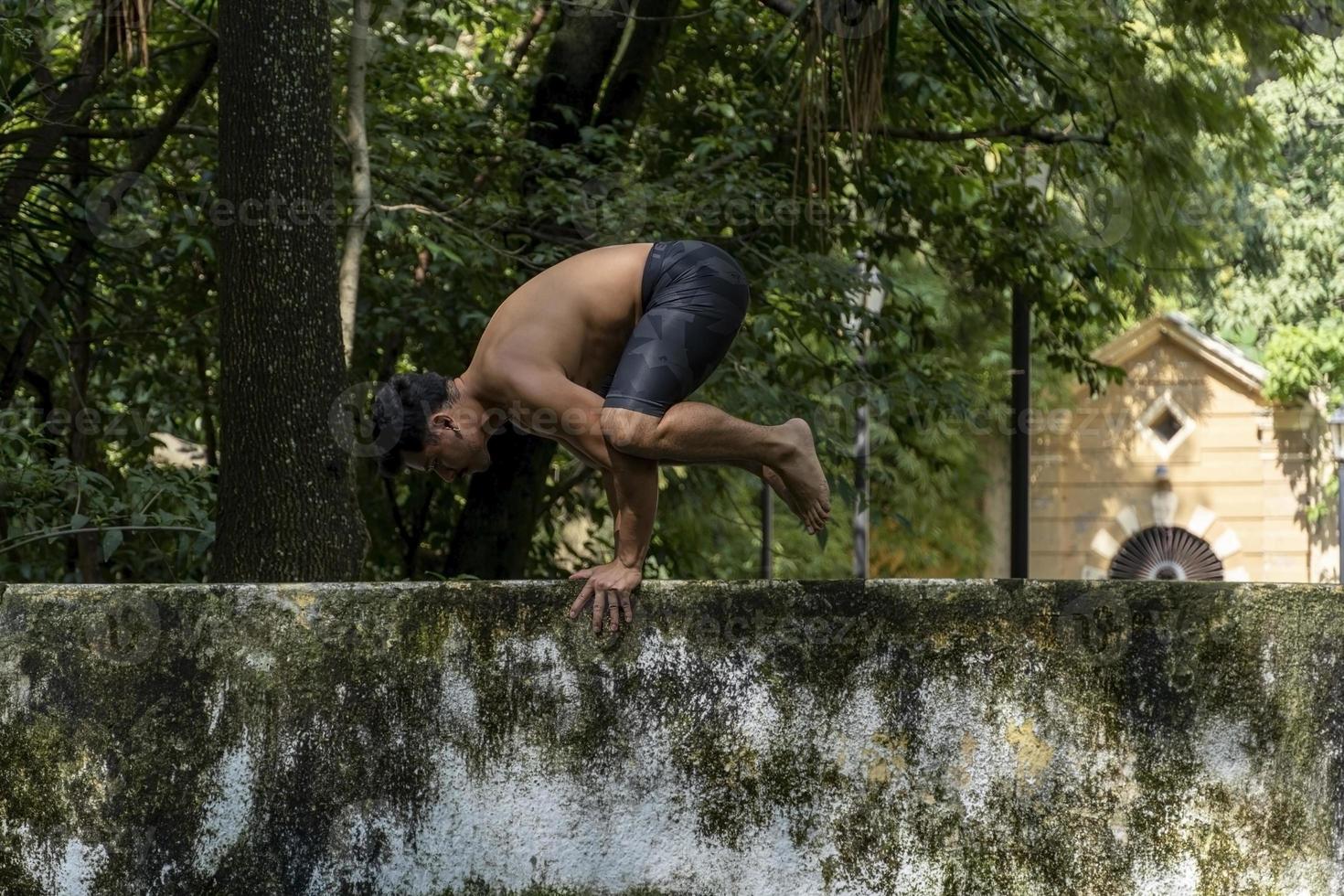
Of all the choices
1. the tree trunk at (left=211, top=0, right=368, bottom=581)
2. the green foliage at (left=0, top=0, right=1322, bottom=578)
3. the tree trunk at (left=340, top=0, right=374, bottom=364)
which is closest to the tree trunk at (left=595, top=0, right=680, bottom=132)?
the green foliage at (left=0, top=0, right=1322, bottom=578)

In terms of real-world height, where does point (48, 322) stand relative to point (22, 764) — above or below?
above

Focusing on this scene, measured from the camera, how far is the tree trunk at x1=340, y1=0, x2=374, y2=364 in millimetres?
5543

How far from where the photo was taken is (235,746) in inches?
121

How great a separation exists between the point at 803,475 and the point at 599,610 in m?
0.65

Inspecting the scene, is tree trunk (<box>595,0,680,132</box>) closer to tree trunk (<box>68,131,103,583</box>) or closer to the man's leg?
tree trunk (<box>68,131,103,583</box>)

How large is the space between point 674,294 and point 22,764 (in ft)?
5.41

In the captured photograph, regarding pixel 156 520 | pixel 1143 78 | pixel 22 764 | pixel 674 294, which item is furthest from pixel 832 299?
pixel 22 764

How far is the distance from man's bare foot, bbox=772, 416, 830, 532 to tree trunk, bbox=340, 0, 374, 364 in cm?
237

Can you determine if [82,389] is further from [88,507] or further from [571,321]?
[571,321]

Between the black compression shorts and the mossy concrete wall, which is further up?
the black compression shorts

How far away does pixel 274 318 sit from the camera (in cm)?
443

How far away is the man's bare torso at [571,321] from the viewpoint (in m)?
3.36

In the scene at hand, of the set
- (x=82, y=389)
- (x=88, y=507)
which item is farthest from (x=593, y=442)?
(x=82, y=389)

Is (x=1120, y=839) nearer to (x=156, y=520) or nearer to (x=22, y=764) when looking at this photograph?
(x=22, y=764)
